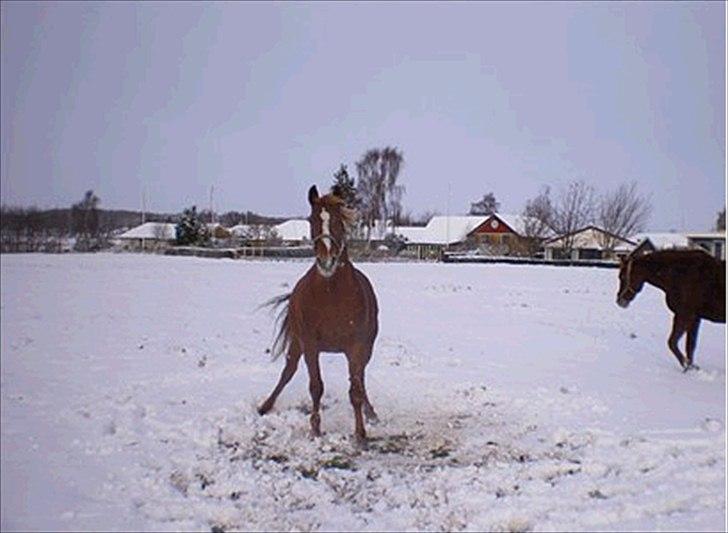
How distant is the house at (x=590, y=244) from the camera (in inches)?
176

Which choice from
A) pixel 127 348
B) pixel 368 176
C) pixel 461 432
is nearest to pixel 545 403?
pixel 461 432

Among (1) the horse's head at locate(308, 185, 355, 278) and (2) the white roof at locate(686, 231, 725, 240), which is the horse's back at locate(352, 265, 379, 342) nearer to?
(1) the horse's head at locate(308, 185, 355, 278)

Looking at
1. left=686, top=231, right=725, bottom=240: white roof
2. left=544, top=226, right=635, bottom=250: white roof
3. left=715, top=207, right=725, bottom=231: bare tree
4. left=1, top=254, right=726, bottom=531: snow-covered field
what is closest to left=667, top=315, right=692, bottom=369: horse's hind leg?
left=1, top=254, right=726, bottom=531: snow-covered field

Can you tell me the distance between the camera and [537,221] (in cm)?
422

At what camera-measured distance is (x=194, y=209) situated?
9.98 feet

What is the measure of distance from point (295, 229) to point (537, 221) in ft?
5.22

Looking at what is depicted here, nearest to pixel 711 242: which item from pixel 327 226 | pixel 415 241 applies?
pixel 415 241

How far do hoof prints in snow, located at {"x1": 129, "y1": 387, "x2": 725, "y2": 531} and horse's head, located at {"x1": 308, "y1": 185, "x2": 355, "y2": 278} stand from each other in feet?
2.68

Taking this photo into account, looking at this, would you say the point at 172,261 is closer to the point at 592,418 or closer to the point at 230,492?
the point at 230,492

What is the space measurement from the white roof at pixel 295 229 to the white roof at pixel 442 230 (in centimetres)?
44

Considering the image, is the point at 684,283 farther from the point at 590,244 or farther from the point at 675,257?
the point at 590,244

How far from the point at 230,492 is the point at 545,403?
2127 millimetres

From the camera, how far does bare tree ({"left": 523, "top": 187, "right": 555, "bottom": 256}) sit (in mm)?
3869

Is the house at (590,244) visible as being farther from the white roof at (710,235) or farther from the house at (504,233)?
the white roof at (710,235)
